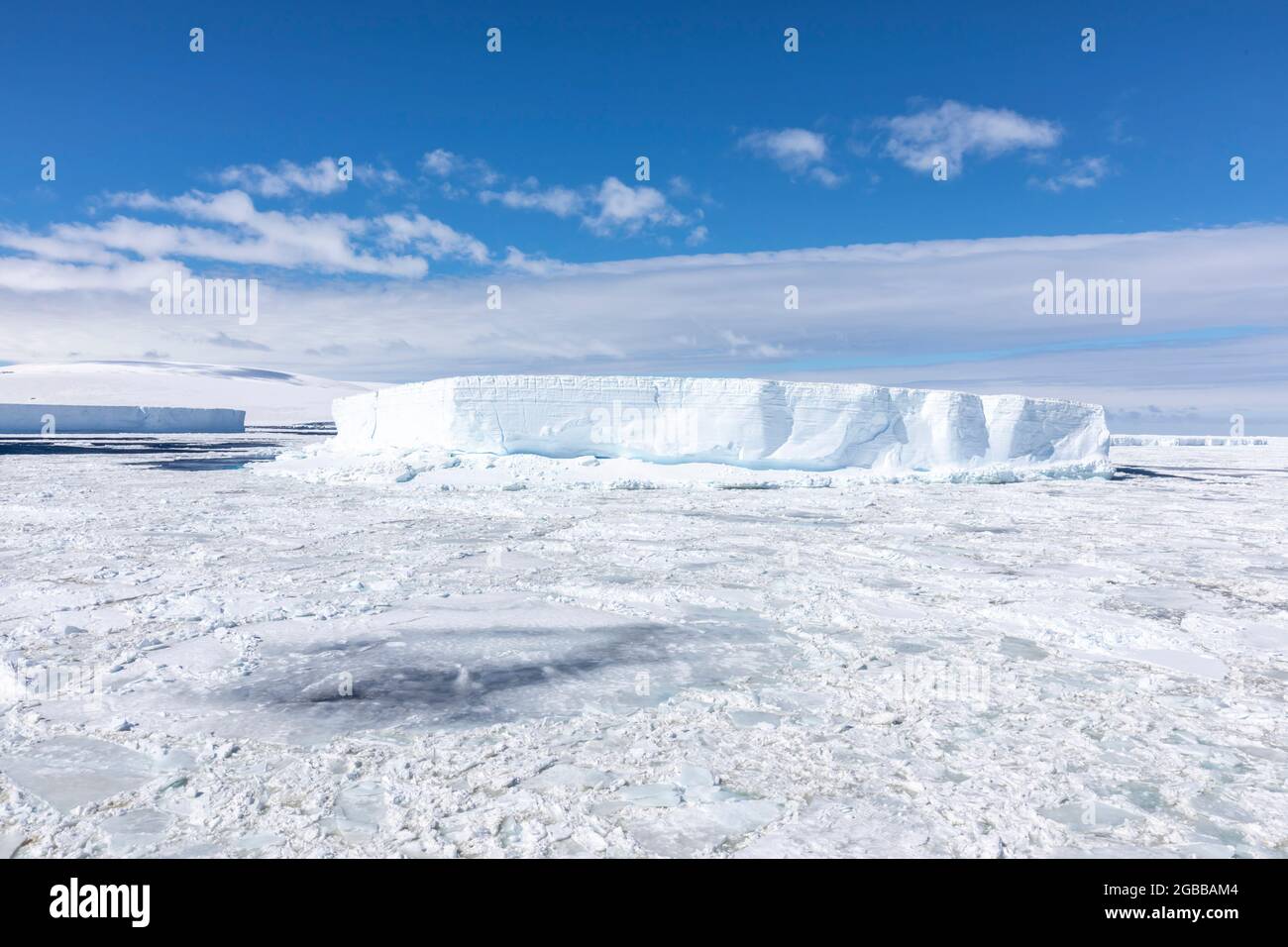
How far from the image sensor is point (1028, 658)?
13.4ft

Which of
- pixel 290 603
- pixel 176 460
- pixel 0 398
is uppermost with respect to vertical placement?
pixel 0 398

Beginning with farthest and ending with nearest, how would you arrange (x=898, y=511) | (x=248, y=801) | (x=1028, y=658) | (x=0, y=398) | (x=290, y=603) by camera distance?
(x=0, y=398), (x=898, y=511), (x=290, y=603), (x=1028, y=658), (x=248, y=801)

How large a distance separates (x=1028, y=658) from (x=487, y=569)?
13.0ft

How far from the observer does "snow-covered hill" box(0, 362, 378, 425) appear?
61594 mm

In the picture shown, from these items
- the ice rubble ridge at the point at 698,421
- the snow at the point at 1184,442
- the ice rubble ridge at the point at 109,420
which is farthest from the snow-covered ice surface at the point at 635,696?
the snow at the point at 1184,442

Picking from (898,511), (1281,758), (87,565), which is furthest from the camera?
(898,511)

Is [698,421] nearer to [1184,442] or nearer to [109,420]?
[109,420]

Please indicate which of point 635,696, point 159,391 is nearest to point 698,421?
point 635,696

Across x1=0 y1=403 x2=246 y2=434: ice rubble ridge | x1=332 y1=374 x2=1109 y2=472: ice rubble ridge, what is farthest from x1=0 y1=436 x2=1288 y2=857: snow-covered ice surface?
x1=0 y1=403 x2=246 y2=434: ice rubble ridge

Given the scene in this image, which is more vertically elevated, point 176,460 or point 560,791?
point 176,460

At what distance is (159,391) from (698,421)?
69.7 metres
